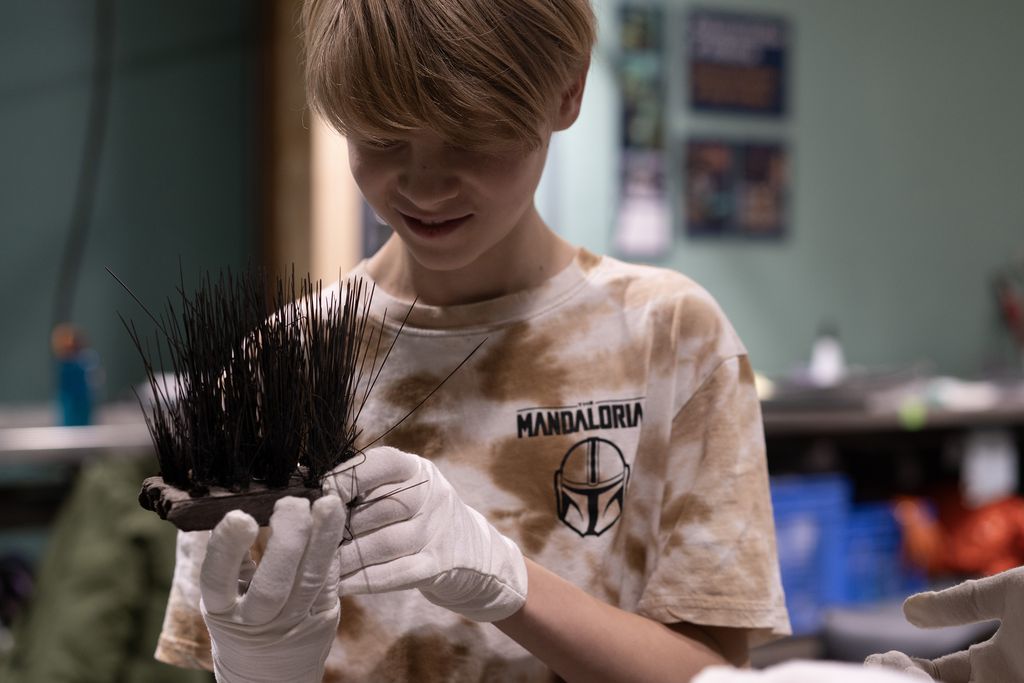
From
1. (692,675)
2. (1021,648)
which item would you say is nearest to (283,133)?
(692,675)

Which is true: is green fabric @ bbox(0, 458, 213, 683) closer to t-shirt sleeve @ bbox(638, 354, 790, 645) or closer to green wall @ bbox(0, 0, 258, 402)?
t-shirt sleeve @ bbox(638, 354, 790, 645)

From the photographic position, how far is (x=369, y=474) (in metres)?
0.78

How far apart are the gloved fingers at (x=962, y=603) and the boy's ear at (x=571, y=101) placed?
476mm

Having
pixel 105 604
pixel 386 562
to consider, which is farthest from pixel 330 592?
pixel 105 604

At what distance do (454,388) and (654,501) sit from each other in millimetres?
207

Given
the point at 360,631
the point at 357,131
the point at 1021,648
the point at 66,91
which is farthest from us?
the point at 66,91

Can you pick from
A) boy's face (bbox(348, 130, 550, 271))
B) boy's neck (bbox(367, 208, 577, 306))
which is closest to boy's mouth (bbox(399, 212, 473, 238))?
boy's face (bbox(348, 130, 550, 271))

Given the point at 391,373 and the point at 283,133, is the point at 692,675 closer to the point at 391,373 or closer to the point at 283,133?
the point at 391,373

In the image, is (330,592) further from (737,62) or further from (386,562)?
(737,62)

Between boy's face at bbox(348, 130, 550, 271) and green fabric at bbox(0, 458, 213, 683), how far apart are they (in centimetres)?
109

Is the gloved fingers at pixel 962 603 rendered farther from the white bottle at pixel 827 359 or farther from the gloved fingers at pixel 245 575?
the white bottle at pixel 827 359

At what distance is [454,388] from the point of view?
101cm

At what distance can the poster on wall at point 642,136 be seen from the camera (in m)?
3.26

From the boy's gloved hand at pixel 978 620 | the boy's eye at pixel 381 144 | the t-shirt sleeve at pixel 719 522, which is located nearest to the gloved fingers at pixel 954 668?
the boy's gloved hand at pixel 978 620
